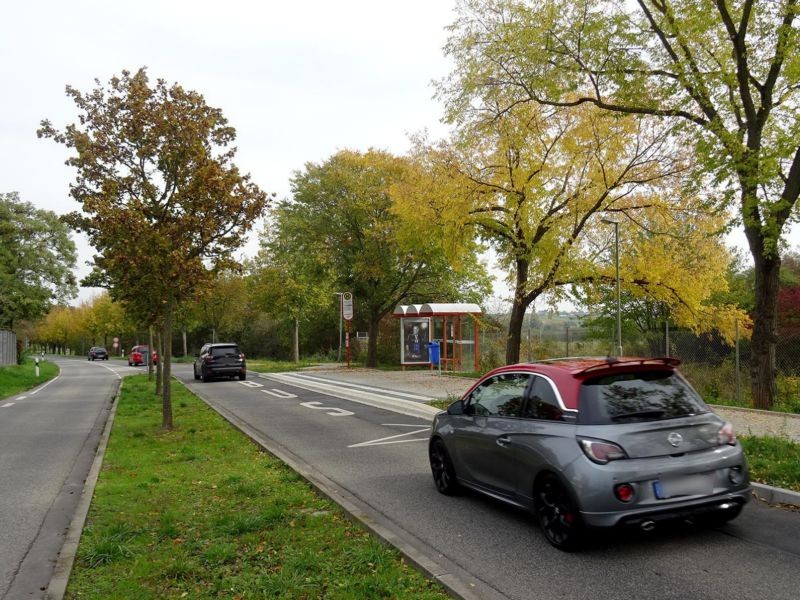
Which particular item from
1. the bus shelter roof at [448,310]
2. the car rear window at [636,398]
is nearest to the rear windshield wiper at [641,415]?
the car rear window at [636,398]

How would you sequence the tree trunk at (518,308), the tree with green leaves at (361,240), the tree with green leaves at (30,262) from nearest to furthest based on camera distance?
the tree trunk at (518,308), the tree with green leaves at (361,240), the tree with green leaves at (30,262)

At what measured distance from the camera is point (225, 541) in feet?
18.3

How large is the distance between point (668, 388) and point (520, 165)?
1369 centimetres

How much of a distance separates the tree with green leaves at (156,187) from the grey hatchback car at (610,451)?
763cm

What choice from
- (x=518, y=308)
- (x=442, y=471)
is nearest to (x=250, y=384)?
(x=518, y=308)

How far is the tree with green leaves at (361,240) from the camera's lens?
30719 mm

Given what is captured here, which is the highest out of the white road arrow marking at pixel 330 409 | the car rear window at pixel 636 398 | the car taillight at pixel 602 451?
the car rear window at pixel 636 398

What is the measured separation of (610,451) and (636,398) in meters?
0.61

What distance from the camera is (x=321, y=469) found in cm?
877

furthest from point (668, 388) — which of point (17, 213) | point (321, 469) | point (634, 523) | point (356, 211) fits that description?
point (17, 213)

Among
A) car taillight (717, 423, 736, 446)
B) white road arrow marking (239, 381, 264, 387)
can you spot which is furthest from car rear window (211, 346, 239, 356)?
car taillight (717, 423, 736, 446)

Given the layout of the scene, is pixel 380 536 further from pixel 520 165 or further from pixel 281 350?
pixel 281 350

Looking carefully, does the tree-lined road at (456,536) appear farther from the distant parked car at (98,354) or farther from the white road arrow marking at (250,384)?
the distant parked car at (98,354)

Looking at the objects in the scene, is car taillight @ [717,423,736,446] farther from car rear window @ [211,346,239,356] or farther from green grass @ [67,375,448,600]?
car rear window @ [211,346,239,356]
